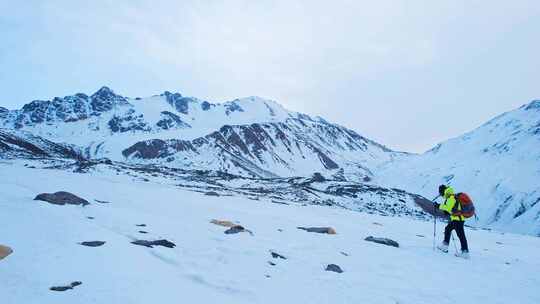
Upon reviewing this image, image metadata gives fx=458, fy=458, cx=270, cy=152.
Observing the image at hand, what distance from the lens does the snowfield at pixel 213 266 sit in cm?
805

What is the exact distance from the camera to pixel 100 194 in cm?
2233

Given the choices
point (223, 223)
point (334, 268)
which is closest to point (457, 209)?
point (334, 268)

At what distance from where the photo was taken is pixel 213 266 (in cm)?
1065

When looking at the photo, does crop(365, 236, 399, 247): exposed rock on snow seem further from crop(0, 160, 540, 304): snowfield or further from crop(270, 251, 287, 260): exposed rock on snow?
crop(270, 251, 287, 260): exposed rock on snow

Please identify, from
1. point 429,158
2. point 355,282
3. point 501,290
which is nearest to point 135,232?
point 355,282

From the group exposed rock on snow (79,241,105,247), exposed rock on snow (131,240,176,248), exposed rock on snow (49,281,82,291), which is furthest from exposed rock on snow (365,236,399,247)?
exposed rock on snow (49,281,82,291)

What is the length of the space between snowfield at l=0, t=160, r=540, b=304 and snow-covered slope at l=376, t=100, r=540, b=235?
7376 centimetres

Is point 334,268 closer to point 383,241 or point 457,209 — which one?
point 383,241

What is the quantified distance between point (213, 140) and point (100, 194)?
177 metres

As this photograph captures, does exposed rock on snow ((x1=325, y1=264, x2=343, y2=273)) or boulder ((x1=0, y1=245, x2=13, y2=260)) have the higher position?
boulder ((x1=0, y1=245, x2=13, y2=260))

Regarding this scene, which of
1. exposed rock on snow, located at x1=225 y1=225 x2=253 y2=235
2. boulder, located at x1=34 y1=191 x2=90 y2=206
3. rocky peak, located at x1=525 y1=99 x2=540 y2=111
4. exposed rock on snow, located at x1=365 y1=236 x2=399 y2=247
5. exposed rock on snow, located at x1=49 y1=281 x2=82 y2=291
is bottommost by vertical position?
exposed rock on snow, located at x1=49 y1=281 x2=82 y2=291

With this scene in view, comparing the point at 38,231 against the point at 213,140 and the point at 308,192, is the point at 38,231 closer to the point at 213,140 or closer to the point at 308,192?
the point at 308,192

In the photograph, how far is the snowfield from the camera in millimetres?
8047

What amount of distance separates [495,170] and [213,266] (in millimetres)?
123344
